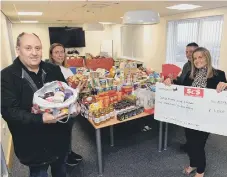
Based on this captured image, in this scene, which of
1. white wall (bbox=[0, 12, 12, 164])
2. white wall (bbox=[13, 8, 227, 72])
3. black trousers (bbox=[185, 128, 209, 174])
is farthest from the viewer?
white wall (bbox=[13, 8, 227, 72])

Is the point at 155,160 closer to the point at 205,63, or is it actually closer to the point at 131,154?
the point at 131,154

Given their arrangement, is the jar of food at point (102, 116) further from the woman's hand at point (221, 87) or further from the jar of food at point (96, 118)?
the woman's hand at point (221, 87)

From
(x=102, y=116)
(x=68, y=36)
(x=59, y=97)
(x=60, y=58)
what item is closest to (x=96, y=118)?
(x=102, y=116)

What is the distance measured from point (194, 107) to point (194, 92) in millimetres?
156

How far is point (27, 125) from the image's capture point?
49.5 inches

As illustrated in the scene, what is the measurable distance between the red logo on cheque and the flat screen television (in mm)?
7864

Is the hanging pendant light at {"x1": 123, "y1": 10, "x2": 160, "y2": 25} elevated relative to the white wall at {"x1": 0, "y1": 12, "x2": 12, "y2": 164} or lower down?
elevated

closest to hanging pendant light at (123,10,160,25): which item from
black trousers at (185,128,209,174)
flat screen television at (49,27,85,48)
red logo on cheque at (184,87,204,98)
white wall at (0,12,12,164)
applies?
red logo on cheque at (184,87,204,98)

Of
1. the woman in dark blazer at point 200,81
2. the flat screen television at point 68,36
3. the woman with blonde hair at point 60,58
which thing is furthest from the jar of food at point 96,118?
the flat screen television at point 68,36

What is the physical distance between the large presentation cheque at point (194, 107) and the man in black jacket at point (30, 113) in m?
1.11

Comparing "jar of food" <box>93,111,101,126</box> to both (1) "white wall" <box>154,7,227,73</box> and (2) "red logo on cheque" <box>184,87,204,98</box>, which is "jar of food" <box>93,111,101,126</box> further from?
(1) "white wall" <box>154,7,227,73</box>

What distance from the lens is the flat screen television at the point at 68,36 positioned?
8703 millimetres

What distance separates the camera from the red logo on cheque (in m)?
1.81

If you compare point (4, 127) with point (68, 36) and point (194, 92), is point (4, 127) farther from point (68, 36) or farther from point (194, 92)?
point (68, 36)
